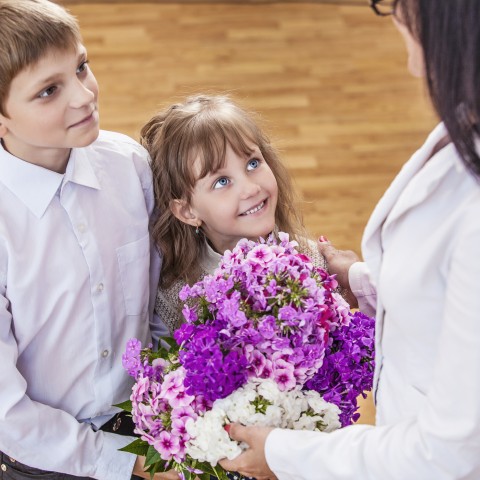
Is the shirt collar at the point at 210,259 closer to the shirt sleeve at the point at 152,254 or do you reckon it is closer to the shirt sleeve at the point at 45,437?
the shirt sleeve at the point at 152,254

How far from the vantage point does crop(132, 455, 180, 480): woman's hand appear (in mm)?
1715

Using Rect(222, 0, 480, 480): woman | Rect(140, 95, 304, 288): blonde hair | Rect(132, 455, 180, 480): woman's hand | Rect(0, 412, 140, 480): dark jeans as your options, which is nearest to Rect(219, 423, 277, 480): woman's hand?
Rect(222, 0, 480, 480): woman

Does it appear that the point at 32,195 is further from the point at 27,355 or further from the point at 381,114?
the point at 381,114

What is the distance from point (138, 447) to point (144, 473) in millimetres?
140

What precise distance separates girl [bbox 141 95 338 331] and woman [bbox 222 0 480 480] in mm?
612

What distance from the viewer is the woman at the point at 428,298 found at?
102cm

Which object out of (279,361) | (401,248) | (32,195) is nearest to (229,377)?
(279,361)

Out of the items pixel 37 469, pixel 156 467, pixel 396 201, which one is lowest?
pixel 37 469

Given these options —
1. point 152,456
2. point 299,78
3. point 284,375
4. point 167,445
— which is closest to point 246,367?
point 284,375

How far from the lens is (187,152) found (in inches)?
73.3

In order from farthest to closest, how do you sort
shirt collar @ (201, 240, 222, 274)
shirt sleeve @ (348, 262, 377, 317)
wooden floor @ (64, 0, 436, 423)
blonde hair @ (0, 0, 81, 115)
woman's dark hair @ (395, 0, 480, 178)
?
wooden floor @ (64, 0, 436, 423), shirt collar @ (201, 240, 222, 274), shirt sleeve @ (348, 262, 377, 317), blonde hair @ (0, 0, 81, 115), woman's dark hair @ (395, 0, 480, 178)

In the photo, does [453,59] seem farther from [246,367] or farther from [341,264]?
[341,264]

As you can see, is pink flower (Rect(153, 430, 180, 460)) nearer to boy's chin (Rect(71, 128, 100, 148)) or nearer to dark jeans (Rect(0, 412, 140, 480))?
dark jeans (Rect(0, 412, 140, 480))

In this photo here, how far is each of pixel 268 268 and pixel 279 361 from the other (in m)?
0.17
